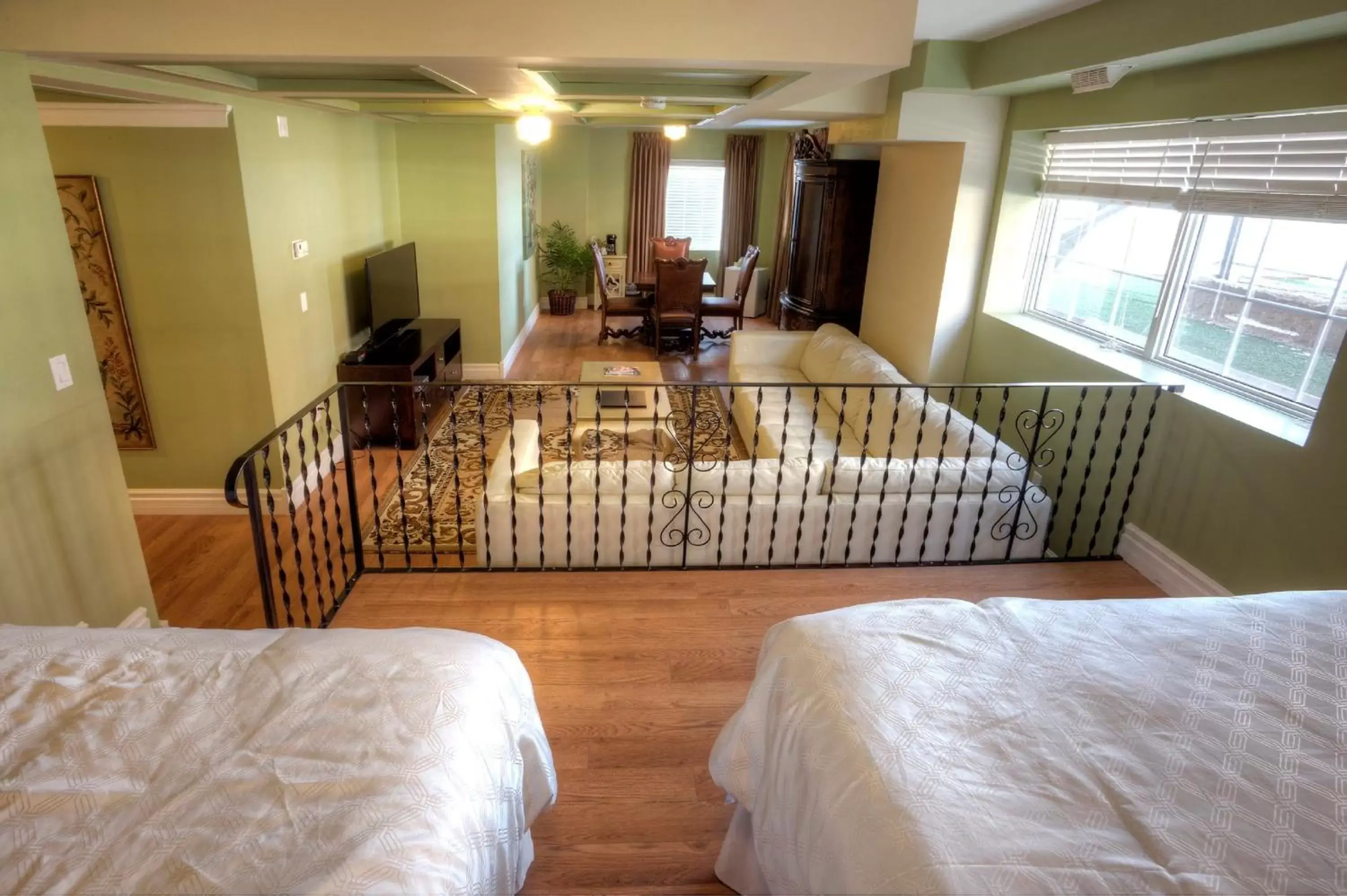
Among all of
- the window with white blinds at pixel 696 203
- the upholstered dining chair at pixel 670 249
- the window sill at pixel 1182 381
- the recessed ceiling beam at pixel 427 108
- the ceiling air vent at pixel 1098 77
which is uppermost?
the ceiling air vent at pixel 1098 77

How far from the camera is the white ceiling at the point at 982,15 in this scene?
3.19 meters

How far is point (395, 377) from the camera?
5176 millimetres

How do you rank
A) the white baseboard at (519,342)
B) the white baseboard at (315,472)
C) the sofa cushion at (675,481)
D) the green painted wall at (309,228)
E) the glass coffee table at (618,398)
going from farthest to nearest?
the white baseboard at (519,342)
the glass coffee table at (618,398)
the white baseboard at (315,472)
the green painted wall at (309,228)
the sofa cushion at (675,481)

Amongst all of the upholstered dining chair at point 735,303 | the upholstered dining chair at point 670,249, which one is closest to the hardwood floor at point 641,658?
the upholstered dining chair at point 735,303

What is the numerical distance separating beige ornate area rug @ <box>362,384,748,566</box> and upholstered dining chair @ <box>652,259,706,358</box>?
104cm

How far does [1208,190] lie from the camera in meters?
3.19

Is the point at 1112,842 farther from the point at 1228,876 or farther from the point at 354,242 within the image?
the point at 354,242

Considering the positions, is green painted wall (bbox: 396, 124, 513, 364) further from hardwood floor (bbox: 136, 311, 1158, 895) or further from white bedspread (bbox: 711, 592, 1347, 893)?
white bedspread (bbox: 711, 592, 1347, 893)

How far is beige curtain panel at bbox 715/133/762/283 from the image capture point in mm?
10008

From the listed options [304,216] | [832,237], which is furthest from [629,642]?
[832,237]

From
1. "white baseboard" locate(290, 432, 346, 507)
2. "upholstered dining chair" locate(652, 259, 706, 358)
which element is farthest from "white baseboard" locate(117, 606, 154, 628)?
"upholstered dining chair" locate(652, 259, 706, 358)

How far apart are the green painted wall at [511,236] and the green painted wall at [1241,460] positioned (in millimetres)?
4685

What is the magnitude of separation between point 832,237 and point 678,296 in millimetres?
2060

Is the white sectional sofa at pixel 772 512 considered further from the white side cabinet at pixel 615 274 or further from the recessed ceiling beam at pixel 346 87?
the white side cabinet at pixel 615 274
